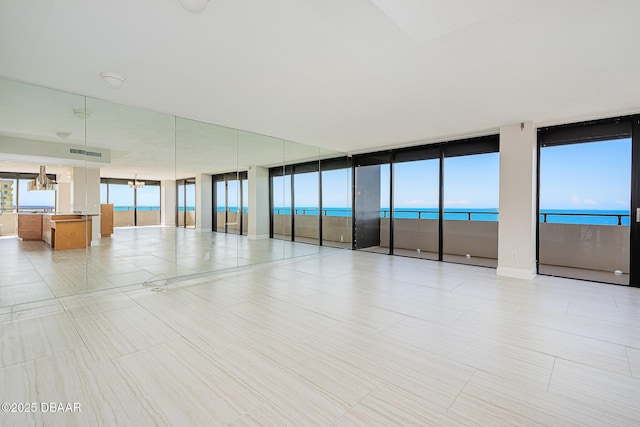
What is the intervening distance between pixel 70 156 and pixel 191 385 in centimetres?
371

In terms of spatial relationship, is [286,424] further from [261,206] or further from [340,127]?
[261,206]

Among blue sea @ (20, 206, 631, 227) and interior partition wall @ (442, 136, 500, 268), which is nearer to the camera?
blue sea @ (20, 206, 631, 227)

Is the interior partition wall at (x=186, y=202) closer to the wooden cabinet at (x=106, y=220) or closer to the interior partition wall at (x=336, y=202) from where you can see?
the wooden cabinet at (x=106, y=220)

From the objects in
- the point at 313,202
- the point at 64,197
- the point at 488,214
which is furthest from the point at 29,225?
the point at 488,214

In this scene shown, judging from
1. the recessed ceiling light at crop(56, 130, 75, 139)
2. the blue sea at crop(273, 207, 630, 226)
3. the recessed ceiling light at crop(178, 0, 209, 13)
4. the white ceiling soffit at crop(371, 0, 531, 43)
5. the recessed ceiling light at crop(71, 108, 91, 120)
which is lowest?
the blue sea at crop(273, 207, 630, 226)

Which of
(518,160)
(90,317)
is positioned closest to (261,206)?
(90,317)

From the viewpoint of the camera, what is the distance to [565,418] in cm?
170

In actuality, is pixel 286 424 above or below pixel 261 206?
below

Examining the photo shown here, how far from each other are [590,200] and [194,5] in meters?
6.67

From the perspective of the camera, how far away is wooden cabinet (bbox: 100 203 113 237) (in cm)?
433

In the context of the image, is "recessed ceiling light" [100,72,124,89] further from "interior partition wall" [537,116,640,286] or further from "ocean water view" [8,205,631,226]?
"interior partition wall" [537,116,640,286]

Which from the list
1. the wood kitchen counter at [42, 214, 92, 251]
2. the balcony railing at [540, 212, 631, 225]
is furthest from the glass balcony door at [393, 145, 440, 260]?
the wood kitchen counter at [42, 214, 92, 251]

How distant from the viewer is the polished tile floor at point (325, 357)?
5.74ft

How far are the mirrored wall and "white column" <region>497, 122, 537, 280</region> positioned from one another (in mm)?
4431
